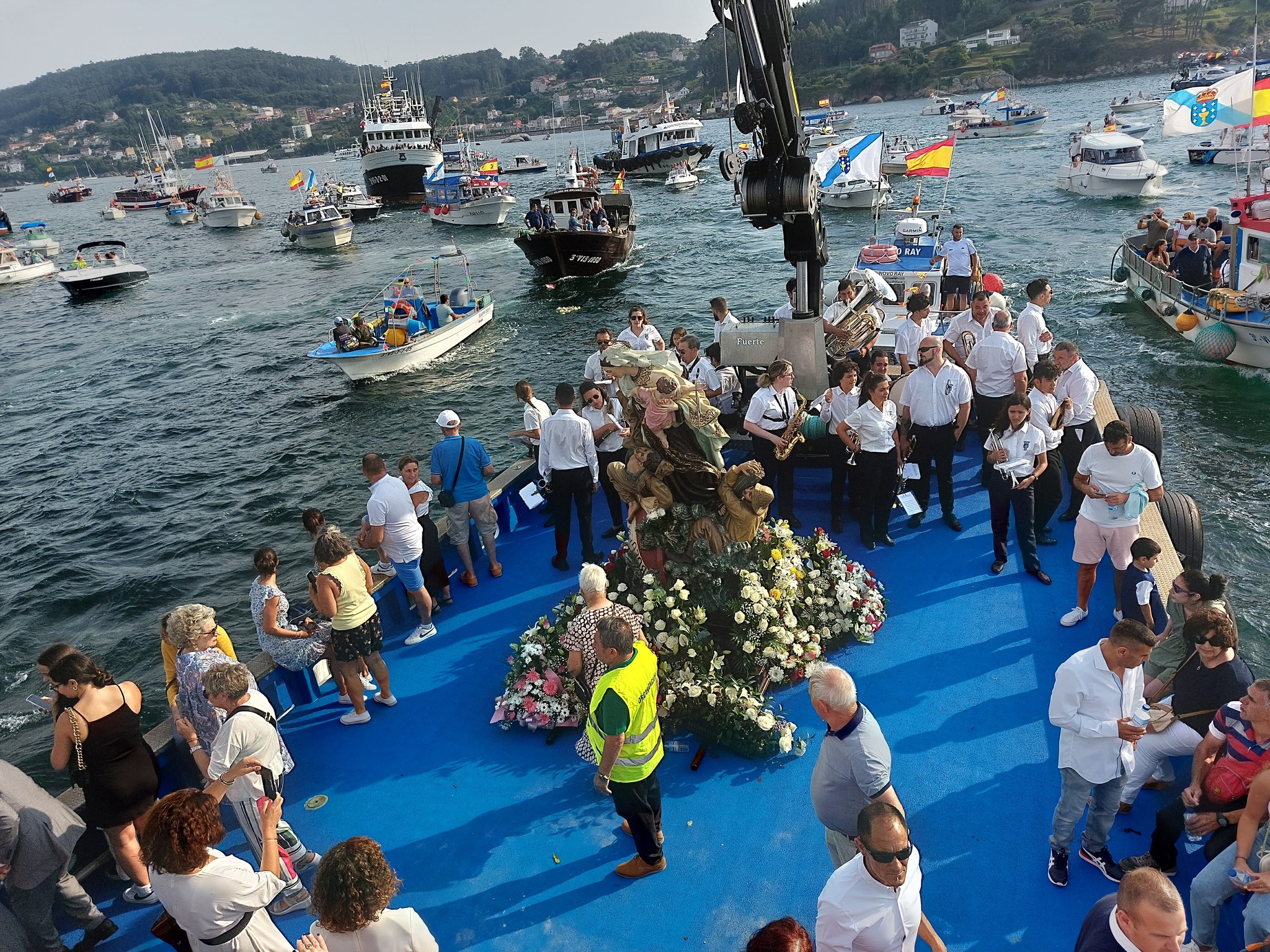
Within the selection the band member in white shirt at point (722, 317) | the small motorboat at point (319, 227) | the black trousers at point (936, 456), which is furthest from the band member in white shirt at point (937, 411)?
the small motorboat at point (319, 227)

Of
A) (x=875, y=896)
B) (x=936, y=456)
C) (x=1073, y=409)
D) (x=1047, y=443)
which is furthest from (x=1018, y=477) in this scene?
(x=875, y=896)

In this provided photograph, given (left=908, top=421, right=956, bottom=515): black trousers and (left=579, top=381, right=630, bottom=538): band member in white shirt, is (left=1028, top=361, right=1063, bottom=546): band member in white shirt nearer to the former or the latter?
(left=908, top=421, right=956, bottom=515): black trousers

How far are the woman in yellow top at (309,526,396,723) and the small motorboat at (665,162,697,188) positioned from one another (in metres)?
58.7

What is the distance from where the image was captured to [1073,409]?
718cm

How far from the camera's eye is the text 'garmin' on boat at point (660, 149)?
6519cm

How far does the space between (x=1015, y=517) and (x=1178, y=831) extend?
296 cm

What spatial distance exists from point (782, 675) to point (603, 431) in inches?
118

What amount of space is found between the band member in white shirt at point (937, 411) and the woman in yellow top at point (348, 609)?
16.3 feet

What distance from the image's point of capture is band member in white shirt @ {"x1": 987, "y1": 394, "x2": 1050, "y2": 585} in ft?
21.0

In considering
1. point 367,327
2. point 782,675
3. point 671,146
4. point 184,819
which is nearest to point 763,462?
point 782,675

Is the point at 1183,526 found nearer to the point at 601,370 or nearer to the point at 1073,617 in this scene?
the point at 1073,617

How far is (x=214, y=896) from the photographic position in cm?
314

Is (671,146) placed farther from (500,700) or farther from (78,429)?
(500,700)

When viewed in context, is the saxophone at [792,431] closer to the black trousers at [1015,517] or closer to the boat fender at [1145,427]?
the black trousers at [1015,517]
